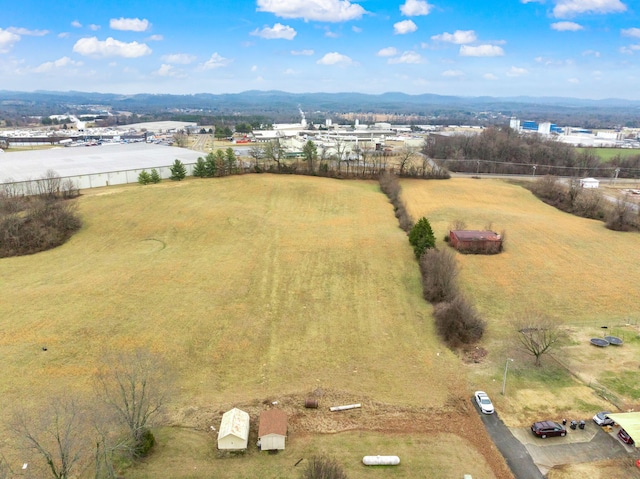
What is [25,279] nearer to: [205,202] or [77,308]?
[77,308]

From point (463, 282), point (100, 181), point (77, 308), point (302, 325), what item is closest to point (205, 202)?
point (100, 181)

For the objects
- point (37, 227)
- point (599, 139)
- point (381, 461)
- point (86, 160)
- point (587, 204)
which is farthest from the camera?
point (599, 139)

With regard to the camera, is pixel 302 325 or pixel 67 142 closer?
pixel 302 325

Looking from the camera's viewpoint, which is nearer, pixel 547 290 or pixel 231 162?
pixel 547 290

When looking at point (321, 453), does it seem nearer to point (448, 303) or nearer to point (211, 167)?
point (448, 303)

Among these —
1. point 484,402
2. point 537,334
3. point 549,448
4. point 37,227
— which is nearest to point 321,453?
point 484,402

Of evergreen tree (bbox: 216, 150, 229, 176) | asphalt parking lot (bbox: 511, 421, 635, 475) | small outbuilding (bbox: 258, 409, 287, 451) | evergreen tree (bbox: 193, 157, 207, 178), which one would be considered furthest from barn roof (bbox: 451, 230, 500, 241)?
evergreen tree (bbox: 193, 157, 207, 178)

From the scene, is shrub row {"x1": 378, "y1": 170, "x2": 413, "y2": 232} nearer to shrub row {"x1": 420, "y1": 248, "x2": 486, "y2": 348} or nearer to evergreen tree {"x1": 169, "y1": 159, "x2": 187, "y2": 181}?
shrub row {"x1": 420, "y1": 248, "x2": 486, "y2": 348}
